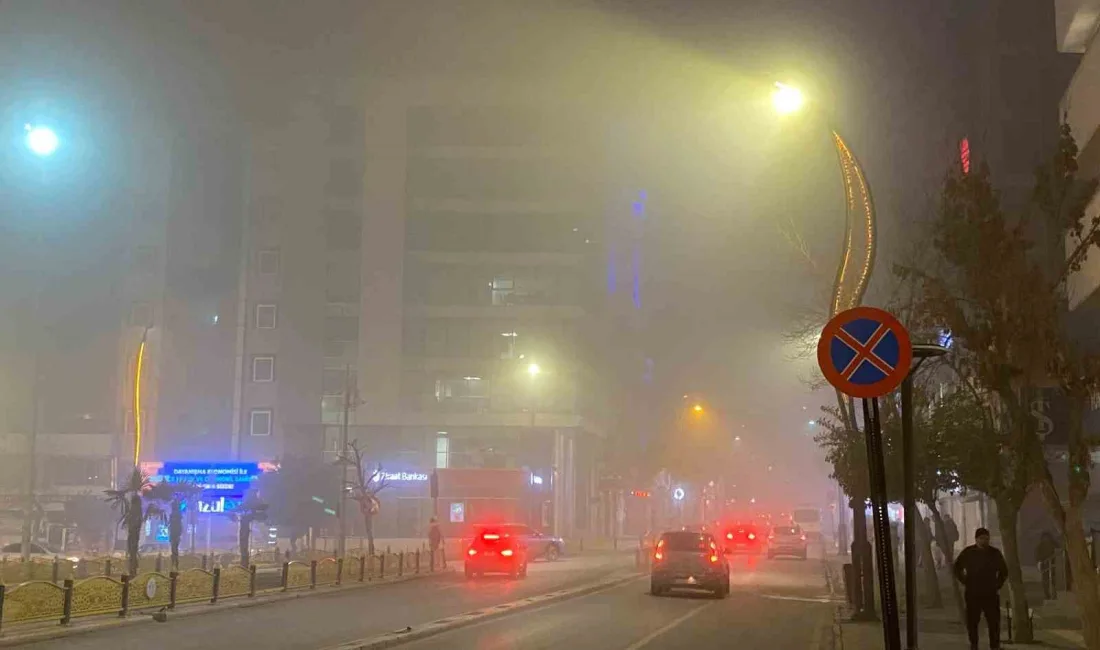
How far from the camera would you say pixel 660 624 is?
19781mm

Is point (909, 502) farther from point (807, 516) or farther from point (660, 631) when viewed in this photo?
point (807, 516)

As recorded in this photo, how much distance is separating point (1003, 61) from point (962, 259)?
35993 millimetres

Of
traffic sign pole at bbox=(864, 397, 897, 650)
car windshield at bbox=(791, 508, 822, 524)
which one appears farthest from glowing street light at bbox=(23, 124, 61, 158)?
car windshield at bbox=(791, 508, 822, 524)

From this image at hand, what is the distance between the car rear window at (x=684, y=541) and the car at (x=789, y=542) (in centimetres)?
2659

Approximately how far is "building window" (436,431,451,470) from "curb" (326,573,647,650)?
3982cm

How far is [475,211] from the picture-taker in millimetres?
73125

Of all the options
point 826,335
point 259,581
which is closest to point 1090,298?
point 826,335

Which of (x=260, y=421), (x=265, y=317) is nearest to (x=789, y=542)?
(x=260, y=421)

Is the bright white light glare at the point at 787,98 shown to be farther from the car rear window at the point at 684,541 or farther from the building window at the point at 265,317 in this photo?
the building window at the point at 265,317

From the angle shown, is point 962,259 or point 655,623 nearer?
point 962,259

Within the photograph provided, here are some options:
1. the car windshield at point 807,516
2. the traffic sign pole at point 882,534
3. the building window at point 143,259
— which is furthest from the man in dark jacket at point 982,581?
the car windshield at point 807,516

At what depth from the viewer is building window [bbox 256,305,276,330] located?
71.4 meters

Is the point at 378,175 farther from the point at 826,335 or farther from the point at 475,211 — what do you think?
the point at 826,335

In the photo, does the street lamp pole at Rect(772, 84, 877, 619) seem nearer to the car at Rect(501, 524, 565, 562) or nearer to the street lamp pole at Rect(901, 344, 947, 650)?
the street lamp pole at Rect(901, 344, 947, 650)
